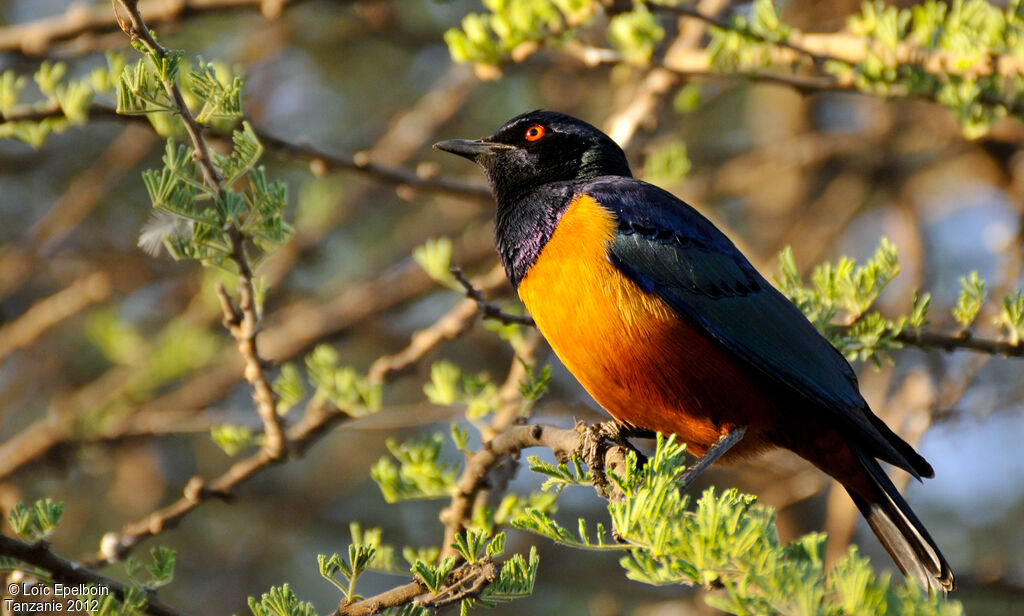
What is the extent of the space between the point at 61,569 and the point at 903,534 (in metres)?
2.85

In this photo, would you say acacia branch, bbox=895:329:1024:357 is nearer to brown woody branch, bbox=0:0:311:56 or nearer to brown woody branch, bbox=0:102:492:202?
brown woody branch, bbox=0:102:492:202

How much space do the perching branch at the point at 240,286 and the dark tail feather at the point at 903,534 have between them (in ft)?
7.21

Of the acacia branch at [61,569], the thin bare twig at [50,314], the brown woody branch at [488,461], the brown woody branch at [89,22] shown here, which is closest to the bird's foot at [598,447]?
the brown woody branch at [488,461]

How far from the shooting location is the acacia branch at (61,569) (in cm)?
243

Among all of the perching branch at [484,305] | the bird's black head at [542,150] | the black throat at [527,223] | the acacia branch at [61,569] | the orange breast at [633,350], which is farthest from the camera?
the bird's black head at [542,150]

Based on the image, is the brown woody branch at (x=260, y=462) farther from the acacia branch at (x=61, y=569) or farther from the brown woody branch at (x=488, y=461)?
the acacia branch at (x=61, y=569)

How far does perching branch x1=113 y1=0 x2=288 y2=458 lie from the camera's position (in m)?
2.54

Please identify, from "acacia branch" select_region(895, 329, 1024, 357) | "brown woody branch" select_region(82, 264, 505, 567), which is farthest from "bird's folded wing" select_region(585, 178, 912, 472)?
"brown woody branch" select_region(82, 264, 505, 567)

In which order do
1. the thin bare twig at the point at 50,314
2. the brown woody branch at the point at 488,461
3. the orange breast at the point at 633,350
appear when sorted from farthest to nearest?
the thin bare twig at the point at 50,314 → the orange breast at the point at 633,350 → the brown woody branch at the point at 488,461

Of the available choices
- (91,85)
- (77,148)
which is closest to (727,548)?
(91,85)

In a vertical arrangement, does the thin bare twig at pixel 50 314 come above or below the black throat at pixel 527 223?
below

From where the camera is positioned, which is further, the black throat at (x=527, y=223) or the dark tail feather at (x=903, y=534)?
the black throat at (x=527, y=223)

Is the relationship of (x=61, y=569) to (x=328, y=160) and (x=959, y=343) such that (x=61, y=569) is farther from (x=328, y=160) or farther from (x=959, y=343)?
(x=959, y=343)

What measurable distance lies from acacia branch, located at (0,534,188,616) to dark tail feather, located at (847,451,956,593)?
2.50 metres
